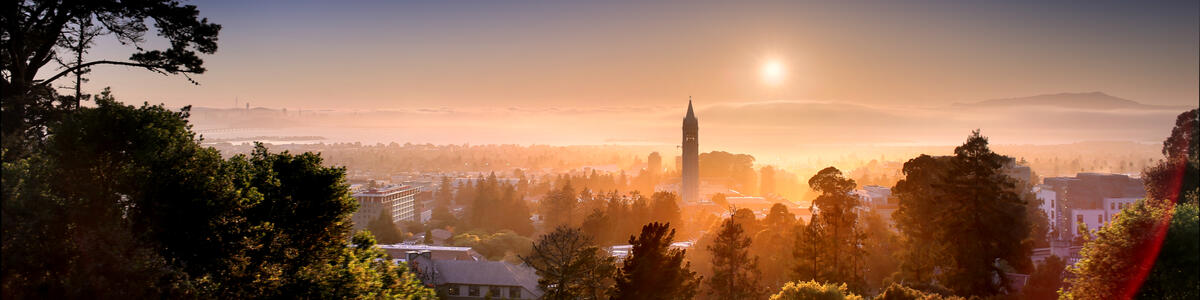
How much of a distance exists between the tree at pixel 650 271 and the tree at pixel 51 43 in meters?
11.6

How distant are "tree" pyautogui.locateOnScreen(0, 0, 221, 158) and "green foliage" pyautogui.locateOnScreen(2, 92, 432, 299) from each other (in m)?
1.39

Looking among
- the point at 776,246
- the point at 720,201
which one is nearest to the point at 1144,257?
the point at 776,246

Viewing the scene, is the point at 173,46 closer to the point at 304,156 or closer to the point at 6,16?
the point at 6,16

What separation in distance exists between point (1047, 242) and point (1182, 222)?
3572 cm

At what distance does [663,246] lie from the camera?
60.8 feet

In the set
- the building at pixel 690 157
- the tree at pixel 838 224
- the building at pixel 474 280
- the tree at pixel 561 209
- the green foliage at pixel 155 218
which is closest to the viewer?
the green foliage at pixel 155 218

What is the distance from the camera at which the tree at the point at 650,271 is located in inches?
708

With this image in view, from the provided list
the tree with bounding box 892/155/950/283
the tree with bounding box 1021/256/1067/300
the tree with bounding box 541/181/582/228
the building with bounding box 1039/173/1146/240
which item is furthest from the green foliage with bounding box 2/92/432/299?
the building with bounding box 1039/173/1146/240

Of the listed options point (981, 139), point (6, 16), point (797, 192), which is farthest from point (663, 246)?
point (797, 192)

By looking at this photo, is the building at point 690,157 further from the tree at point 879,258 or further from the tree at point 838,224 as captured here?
the tree at point 838,224

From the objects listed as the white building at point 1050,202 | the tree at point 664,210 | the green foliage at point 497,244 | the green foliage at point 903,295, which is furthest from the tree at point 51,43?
the white building at point 1050,202

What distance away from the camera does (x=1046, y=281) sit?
2861 centimetres

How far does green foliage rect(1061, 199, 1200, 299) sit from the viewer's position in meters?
12.8

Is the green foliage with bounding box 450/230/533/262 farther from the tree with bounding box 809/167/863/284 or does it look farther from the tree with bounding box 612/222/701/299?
the tree with bounding box 612/222/701/299
